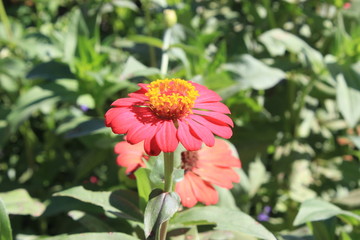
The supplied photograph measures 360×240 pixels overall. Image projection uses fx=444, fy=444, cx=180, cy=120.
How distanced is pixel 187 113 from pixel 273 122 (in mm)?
800

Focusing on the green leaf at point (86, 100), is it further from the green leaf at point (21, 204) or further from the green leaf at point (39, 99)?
the green leaf at point (21, 204)

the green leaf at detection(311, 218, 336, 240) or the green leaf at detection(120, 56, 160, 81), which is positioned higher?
the green leaf at detection(120, 56, 160, 81)

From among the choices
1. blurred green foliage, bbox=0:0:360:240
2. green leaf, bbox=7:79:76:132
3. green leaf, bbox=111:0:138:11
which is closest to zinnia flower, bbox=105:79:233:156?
blurred green foliage, bbox=0:0:360:240

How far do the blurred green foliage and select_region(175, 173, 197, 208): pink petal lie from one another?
0.33ft

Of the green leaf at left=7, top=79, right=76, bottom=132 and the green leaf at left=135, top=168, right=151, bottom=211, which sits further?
the green leaf at left=7, top=79, right=76, bottom=132

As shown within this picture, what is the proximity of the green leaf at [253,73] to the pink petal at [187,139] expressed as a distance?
0.52 m

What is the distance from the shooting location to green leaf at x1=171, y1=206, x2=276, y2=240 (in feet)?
2.37

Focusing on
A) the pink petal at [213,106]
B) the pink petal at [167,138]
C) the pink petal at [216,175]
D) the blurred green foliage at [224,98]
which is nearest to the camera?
the pink petal at [167,138]

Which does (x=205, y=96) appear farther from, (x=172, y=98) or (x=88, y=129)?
(x=88, y=129)

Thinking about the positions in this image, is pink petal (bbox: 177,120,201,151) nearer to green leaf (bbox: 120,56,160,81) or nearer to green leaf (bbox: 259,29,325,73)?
green leaf (bbox: 120,56,160,81)

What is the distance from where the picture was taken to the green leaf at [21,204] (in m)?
0.92

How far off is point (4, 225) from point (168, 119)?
326 millimetres

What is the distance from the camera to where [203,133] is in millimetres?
622

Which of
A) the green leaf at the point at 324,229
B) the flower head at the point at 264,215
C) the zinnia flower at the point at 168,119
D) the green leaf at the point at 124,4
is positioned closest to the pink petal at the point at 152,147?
the zinnia flower at the point at 168,119
